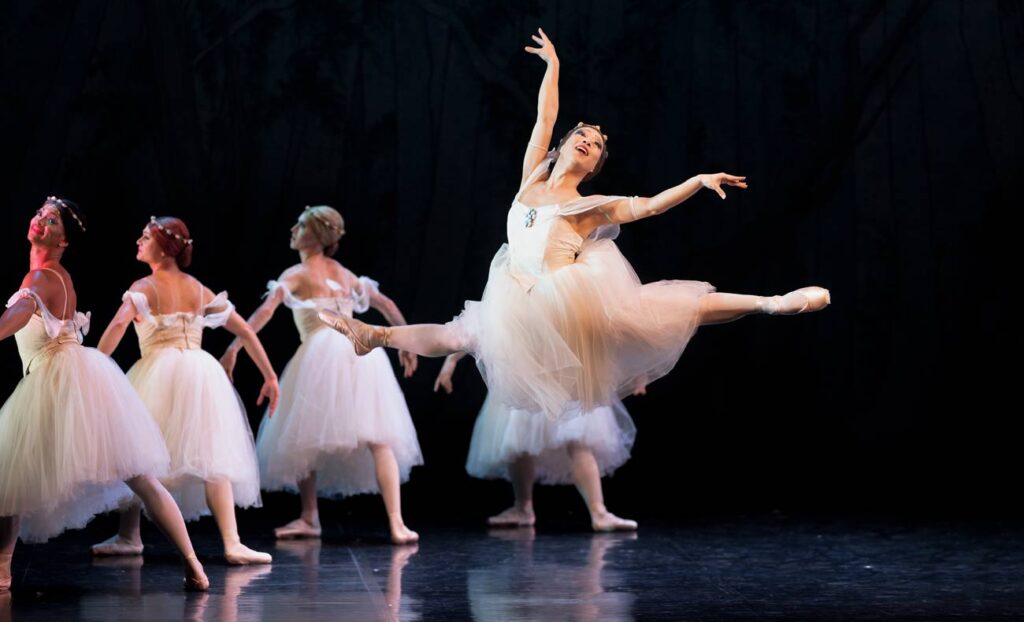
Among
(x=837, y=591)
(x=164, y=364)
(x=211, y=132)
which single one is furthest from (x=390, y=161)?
(x=837, y=591)

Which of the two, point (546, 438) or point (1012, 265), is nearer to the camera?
point (546, 438)

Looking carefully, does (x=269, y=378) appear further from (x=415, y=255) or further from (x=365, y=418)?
(x=415, y=255)

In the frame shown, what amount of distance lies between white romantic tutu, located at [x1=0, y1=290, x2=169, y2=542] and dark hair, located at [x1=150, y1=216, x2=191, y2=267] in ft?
2.00

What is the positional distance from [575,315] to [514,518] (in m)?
2.02

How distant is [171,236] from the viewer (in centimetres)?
459

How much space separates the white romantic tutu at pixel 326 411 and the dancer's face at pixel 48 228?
4.81 ft

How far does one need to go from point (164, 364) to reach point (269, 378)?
1.21 feet

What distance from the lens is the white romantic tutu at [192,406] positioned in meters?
4.48

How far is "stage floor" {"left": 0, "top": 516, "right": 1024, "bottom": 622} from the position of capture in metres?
3.62

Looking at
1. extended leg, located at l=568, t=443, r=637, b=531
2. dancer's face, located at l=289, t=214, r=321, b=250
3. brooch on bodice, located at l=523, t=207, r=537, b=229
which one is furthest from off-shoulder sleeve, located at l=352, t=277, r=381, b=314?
brooch on bodice, located at l=523, t=207, r=537, b=229

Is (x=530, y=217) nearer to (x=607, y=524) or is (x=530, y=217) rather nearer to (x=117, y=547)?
(x=607, y=524)

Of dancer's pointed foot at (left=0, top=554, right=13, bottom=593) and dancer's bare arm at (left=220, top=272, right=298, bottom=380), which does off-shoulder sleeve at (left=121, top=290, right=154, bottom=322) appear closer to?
dancer's bare arm at (left=220, top=272, right=298, bottom=380)

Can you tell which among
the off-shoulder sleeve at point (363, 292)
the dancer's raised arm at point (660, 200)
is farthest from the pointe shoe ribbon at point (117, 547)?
the dancer's raised arm at point (660, 200)

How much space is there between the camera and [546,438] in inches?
222
